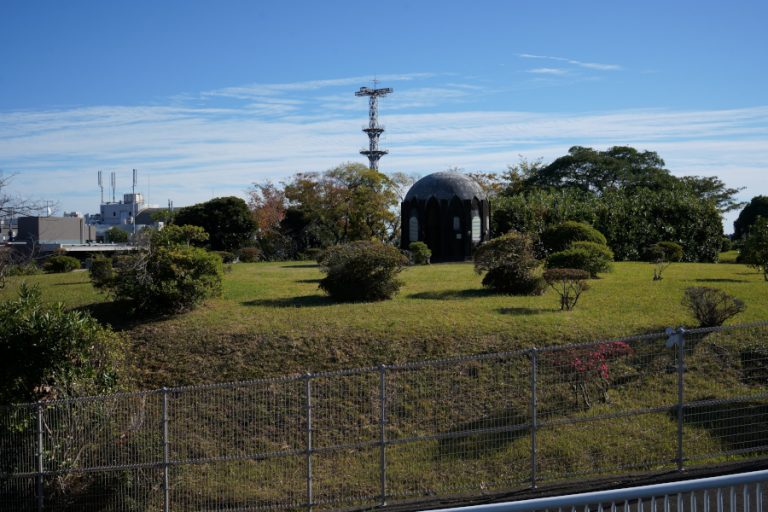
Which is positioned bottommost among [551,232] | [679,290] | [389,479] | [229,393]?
[389,479]

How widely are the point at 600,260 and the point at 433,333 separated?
37.7 feet

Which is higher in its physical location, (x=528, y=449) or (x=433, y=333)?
(x=433, y=333)

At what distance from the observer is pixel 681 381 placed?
416 inches

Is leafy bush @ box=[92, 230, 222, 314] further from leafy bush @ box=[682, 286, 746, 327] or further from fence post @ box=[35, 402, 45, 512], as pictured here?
leafy bush @ box=[682, 286, 746, 327]

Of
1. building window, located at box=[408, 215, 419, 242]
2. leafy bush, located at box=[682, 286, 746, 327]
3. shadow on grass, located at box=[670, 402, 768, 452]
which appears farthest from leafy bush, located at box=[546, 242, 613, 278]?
building window, located at box=[408, 215, 419, 242]

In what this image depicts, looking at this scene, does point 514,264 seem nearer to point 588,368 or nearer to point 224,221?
point 588,368

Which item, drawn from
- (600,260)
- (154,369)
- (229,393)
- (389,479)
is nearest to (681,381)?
(389,479)

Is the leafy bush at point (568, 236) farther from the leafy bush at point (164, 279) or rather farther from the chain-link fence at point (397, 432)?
the leafy bush at point (164, 279)

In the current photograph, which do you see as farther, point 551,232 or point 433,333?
point 551,232

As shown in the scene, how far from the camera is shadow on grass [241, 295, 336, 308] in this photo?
20094mm

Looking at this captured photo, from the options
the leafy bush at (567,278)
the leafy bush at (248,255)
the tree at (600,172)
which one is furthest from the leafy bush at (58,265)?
the tree at (600,172)

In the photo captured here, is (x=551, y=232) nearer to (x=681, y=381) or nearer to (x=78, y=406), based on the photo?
(x=681, y=381)

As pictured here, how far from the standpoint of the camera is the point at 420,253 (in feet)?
111

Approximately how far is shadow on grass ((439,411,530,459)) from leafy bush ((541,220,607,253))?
1723 cm
